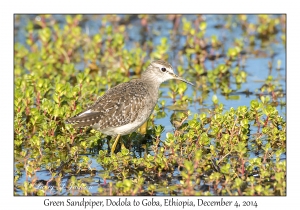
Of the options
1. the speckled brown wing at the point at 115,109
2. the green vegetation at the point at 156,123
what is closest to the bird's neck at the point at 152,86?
the speckled brown wing at the point at 115,109

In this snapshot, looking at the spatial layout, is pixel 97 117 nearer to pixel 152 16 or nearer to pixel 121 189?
pixel 121 189

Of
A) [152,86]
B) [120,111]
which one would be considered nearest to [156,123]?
[152,86]

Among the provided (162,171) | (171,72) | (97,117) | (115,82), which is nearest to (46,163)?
(97,117)

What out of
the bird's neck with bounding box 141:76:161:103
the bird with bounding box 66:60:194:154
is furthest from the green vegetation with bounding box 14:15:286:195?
the bird's neck with bounding box 141:76:161:103

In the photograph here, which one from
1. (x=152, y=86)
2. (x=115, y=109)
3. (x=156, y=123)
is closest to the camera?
(x=115, y=109)

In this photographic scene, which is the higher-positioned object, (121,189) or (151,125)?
(151,125)

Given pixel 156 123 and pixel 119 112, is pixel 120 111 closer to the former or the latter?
pixel 119 112
